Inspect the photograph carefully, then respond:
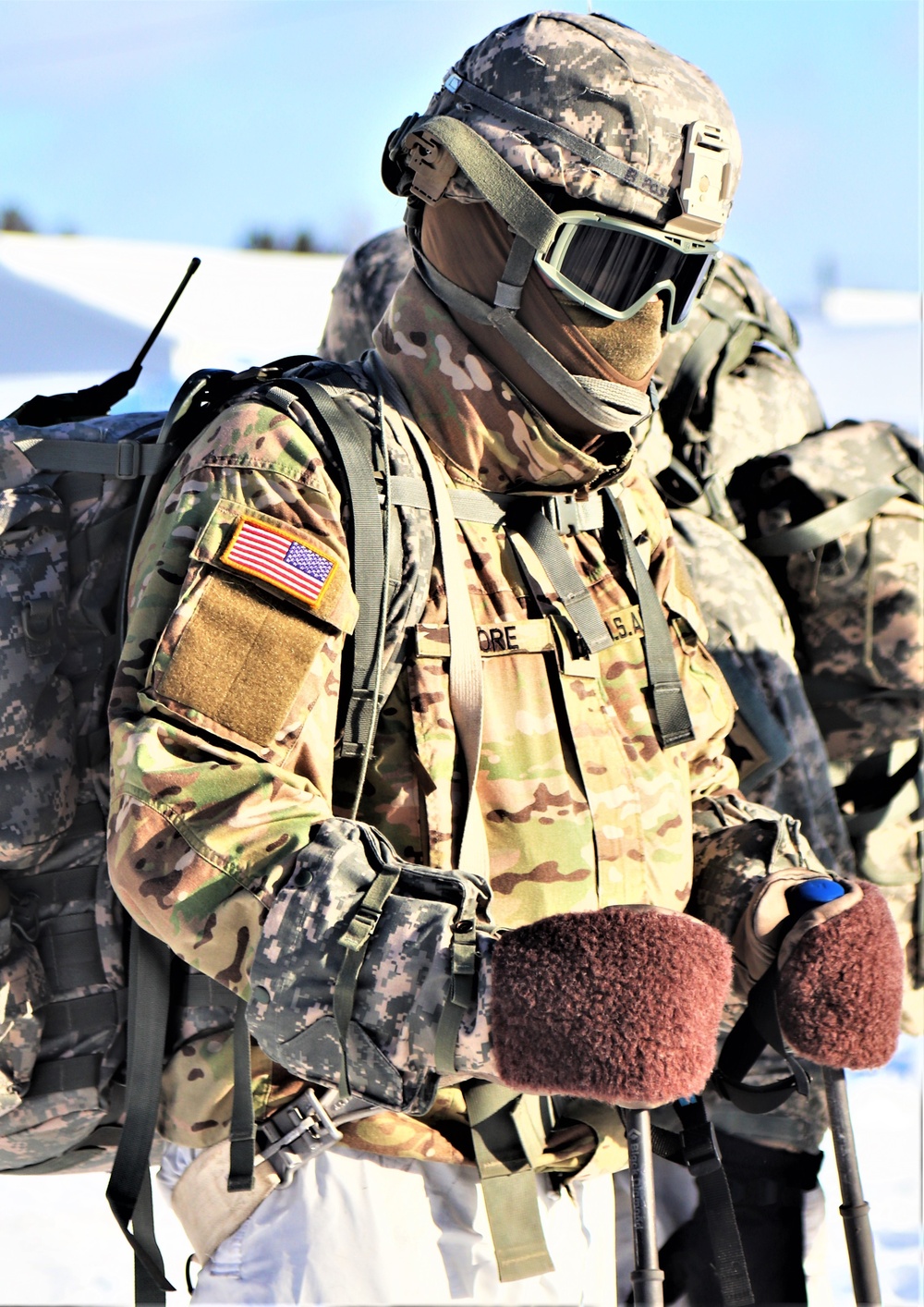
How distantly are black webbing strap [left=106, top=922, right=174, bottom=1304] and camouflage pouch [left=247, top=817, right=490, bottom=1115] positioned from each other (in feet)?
1.21

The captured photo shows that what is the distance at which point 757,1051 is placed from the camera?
79.4 inches

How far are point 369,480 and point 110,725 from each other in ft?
1.58

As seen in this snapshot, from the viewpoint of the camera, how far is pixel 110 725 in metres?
1.69

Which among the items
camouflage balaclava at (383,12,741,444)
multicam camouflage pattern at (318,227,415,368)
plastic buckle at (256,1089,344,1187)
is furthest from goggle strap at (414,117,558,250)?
multicam camouflage pattern at (318,227,415,368)

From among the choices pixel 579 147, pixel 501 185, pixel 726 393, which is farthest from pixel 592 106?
pixel 726 393

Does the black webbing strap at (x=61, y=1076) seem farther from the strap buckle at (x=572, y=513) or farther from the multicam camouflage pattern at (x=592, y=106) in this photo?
the multicam camouflage pattern at (x=592, y=106)

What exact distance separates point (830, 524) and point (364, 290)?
1.43m

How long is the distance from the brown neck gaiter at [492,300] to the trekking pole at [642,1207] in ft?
3.41

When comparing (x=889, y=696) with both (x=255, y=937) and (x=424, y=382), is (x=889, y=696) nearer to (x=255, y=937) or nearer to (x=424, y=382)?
(x=424, y=382)

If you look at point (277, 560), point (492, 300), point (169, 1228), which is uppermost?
point (492, 300)

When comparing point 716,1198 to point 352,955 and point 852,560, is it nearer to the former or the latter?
point 352,955

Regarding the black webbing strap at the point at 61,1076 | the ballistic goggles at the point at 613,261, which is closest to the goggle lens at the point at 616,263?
the ballistic goggles at the point at 613,261

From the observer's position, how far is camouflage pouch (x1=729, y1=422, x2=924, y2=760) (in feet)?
10.2

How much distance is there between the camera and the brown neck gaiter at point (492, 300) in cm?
197
